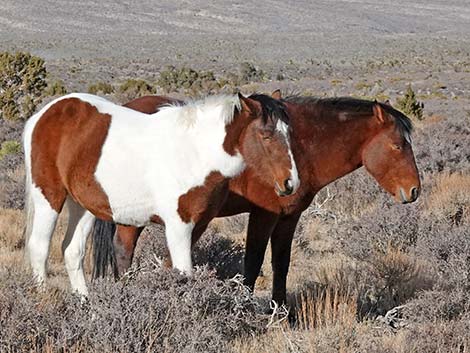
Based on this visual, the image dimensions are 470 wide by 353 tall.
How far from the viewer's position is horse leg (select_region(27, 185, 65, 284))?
Answer: 584cm

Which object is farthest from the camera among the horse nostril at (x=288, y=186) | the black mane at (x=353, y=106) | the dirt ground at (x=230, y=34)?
the dirt ground at (x=230, y=34)

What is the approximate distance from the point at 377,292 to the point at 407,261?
0.51 meters

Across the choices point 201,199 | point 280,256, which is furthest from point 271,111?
point 280,256

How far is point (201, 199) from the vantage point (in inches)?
203

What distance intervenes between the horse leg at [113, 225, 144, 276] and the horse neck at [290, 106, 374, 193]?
1.61m

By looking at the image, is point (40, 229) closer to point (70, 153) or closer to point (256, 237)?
point (70, 153)

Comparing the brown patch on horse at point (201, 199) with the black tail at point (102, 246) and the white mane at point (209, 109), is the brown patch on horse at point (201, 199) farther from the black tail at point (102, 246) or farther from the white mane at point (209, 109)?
the black tail at point (102, 246)

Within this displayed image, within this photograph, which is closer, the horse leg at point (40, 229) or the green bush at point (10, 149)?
the horse leg at point (40, 229)

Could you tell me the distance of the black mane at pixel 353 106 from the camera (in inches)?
234

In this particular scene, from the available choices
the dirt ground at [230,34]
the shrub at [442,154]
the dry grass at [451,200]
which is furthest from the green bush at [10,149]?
the dirt ground at [230,34]

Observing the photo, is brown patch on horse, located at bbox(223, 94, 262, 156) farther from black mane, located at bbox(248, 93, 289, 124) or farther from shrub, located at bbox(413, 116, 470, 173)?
shrub, located at bbox(413, 116, 470, 173)

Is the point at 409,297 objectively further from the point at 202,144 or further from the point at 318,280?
the point at 202,144

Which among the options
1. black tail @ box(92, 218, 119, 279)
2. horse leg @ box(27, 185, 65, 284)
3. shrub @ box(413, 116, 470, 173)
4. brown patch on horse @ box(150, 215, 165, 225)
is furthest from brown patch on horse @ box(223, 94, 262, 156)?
shrub @ box(413, 116, 470, 173)

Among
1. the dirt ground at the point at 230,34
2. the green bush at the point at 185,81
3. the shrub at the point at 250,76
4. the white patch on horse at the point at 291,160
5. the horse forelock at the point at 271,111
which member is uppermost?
the horse forelock at the point at 271,111
